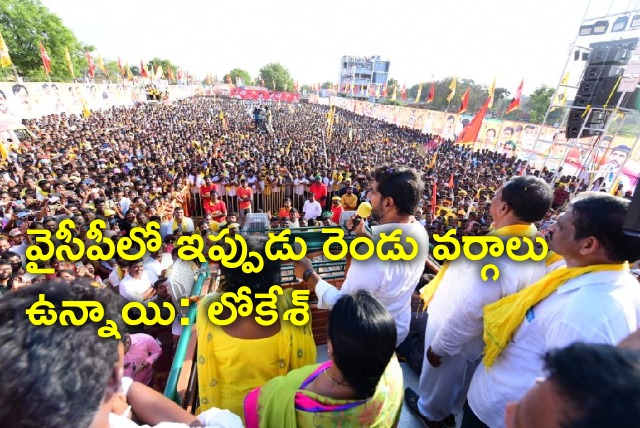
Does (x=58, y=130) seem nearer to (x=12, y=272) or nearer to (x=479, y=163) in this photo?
(x=12, y=272)

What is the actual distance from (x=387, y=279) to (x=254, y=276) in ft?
2.76

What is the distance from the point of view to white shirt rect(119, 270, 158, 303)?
3600 mm

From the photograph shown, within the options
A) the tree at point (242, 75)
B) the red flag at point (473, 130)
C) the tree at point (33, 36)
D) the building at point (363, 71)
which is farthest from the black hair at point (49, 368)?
the tree at point (242, 75)

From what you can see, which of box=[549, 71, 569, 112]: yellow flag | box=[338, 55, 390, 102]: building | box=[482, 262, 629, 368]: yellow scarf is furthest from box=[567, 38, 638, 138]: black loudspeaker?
box=[338, 55, 390, 102]: building

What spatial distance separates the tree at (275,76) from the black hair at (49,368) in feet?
293

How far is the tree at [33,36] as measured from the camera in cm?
2931

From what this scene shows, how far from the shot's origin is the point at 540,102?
36562 mm

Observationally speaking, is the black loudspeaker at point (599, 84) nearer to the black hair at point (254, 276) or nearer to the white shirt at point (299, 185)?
the white shirt at point (299, 185)

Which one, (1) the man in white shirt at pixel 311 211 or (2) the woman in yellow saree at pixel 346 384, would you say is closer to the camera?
(2) the woman in yellow saree at pixel 346 384

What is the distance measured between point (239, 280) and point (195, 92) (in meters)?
63.5

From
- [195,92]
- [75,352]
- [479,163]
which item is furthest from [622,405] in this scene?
[195,92]

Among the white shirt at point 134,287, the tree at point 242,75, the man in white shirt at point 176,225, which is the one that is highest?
the tree at point 242,75

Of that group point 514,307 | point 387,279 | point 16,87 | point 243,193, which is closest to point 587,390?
point 514,307

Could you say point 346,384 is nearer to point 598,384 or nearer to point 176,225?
point 598,384
